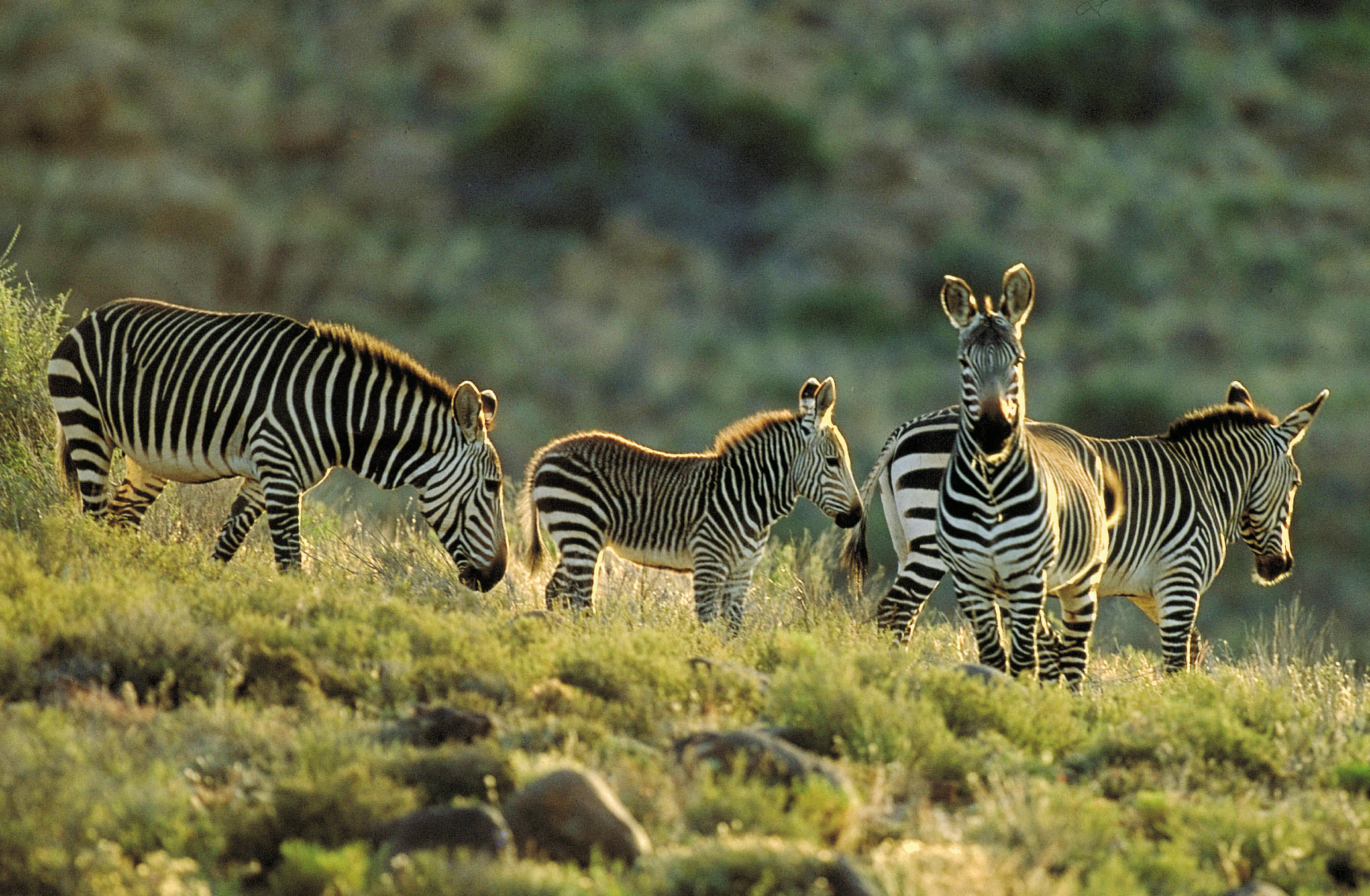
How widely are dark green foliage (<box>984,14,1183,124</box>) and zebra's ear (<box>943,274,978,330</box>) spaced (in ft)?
117

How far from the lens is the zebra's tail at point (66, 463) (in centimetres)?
980

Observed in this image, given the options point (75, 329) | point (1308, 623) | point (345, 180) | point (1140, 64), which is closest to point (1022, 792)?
point (1308, 623)

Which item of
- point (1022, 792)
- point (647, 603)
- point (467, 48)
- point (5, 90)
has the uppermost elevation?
point (467, 48)

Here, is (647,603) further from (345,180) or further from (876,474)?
(345,180)

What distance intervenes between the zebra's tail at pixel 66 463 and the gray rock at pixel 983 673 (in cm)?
579

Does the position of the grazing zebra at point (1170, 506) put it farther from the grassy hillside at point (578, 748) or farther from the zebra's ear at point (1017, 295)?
the zebra's ear at point (1017, 295)

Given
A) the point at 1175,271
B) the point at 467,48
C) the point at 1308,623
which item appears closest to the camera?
the point at 1308,623

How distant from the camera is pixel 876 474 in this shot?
10.1 meters

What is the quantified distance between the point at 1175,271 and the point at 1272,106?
8.92 metres

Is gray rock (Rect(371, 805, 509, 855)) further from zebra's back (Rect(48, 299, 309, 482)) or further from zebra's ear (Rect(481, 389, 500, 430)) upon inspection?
zebra's ear (Rect(481, 389, 500, 430))

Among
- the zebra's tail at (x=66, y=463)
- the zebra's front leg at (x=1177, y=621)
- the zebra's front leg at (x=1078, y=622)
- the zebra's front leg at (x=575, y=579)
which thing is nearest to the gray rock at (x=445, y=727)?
the zebra's front leg at (x=575, y=579)

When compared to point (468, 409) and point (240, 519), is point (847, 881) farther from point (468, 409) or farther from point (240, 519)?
point (240, 519)

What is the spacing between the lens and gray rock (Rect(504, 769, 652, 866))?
17.5 feet

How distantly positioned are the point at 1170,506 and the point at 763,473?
9.14ft
